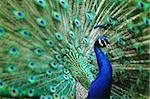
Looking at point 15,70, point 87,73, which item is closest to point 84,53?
point 87,73

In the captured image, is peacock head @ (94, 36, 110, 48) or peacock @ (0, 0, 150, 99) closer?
peacock head @ (94, 36, 110, 48)

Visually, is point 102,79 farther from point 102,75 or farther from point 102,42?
point 102,42

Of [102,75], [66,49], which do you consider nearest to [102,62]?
[102,75]

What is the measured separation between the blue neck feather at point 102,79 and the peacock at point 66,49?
2 cm

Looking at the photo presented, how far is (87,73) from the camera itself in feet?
17.5

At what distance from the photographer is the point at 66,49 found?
5395 mm

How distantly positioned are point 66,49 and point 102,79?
45cm

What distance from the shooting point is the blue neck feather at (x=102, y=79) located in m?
5.10

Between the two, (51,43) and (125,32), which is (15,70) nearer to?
(51,43)

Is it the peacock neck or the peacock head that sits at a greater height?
the peacock head

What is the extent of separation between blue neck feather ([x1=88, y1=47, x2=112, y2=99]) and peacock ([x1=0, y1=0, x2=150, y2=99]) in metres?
0.02

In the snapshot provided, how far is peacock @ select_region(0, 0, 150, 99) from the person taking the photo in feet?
17.2

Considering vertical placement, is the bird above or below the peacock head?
below

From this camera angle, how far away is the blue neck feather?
5.10m
